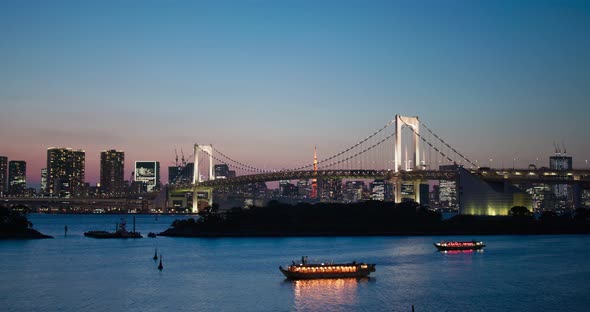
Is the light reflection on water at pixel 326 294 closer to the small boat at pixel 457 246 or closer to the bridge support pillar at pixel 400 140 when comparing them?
the small boat at pixel 457 246

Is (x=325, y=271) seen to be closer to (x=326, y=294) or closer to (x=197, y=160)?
(x=326, y=294)

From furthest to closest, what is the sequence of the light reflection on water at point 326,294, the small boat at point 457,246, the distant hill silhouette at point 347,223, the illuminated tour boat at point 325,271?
the distant hill silhouette at point 347,223 → the small boat at point 457,246 → the illuminated tour boat at point 325,271 → the light reflection on water at point 326,294

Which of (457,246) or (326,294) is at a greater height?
(457,246)

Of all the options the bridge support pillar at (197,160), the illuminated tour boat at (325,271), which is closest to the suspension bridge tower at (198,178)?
the bridge support pillar at (197,160)

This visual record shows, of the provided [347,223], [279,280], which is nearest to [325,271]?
[279,280]

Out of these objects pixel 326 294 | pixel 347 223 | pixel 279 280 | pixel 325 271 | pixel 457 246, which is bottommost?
pixel 326 294

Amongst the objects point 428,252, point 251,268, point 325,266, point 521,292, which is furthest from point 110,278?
point 428,252

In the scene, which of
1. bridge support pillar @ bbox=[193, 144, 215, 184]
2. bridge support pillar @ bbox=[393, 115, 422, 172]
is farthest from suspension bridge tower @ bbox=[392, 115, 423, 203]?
bridge support pillar @ bbox=[193, 144, 215, 184]

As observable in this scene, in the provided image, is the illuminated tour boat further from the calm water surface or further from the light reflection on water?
the calm water surface
